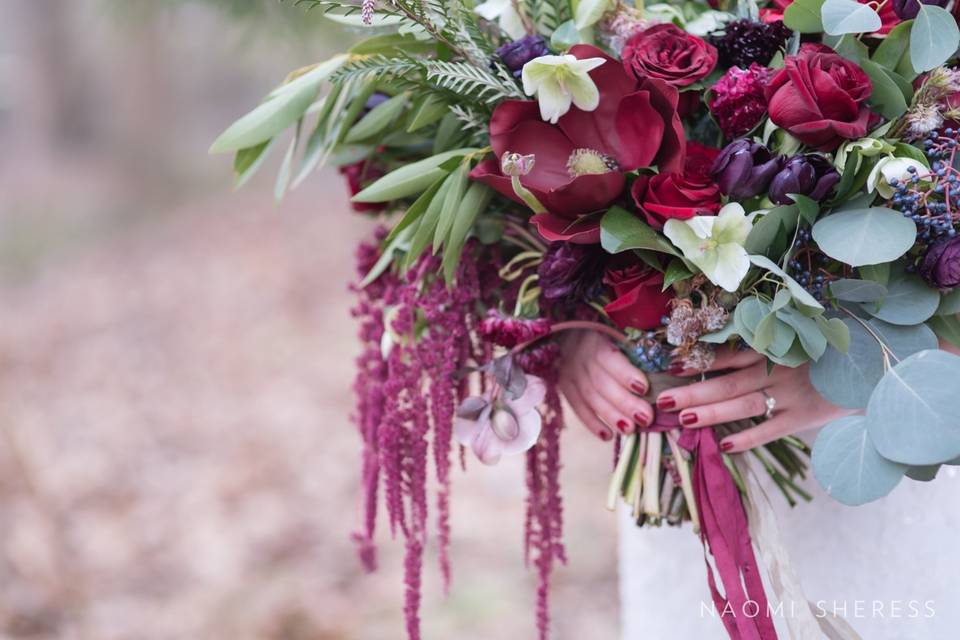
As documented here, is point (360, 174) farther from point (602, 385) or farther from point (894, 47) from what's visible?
point (894, 47)

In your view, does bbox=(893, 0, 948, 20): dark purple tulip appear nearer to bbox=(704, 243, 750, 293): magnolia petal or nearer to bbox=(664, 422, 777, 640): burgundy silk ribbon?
bbox=(704, 243, 750, 293): magnolia petal

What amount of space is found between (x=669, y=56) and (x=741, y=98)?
0.28 feet

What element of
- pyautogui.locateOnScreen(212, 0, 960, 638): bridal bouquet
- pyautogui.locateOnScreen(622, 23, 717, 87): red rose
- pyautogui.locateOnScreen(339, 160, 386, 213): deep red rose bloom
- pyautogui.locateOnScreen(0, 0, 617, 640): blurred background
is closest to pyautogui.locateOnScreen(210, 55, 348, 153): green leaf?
pyautogui.locateOnScreen(212, 0, 960, 638): bridal bouquet

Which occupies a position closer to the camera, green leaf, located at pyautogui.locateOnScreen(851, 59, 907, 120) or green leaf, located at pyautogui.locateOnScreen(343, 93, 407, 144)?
green leaf, located at pyautogui.locateOnScreen(851, 59, 907, 120)

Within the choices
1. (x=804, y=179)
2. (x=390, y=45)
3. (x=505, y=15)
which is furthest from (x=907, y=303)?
(x=390, y=45)

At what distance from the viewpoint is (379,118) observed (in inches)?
40.3

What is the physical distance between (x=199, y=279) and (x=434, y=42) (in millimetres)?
4389

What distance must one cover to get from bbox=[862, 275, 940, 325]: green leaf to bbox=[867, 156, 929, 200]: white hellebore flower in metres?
0.10

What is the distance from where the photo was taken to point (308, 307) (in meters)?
4.77

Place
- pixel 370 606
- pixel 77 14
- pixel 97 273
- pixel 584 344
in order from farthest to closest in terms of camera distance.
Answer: pixel 77 14
pixel 97 273
pixel 370 606
pixel 584 344

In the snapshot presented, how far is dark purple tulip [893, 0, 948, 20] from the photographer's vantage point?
0.80 meters

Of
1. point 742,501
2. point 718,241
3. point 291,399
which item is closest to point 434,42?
point 718,241

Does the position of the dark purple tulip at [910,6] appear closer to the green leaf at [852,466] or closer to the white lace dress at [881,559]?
the green leaf at [852,466]

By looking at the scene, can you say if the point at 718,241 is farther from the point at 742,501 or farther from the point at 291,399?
the point at 291,399
